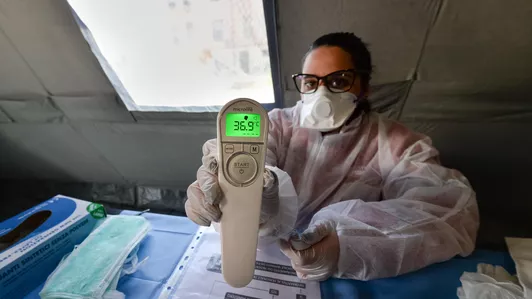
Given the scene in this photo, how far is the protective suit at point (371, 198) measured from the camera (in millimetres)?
446

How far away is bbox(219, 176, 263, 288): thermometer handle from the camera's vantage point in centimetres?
38

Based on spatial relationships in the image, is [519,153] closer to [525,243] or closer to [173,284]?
[525,243]

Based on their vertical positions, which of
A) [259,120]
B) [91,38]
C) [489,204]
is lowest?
[489,204]

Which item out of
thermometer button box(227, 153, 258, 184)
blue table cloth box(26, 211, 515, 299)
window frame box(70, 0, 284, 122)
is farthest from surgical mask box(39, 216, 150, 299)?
window frame box(70, 0, 284, 122)

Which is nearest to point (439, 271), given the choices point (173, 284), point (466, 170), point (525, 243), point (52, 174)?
point (525, 243)

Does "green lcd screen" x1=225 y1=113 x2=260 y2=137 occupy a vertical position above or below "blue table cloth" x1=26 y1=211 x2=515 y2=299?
above

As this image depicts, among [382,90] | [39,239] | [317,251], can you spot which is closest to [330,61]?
[382,90]

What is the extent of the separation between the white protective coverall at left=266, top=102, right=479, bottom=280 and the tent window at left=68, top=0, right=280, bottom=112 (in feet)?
0.67

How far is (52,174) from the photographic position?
1450 millimetres

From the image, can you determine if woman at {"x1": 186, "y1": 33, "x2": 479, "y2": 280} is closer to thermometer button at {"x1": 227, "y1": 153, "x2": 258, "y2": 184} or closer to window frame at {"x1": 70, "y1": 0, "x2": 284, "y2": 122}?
thermometer button at {"x1": 227, "y1": 153, "x2": 258, "y2": 184}

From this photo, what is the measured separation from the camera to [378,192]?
24.0 inches

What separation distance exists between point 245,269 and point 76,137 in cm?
113

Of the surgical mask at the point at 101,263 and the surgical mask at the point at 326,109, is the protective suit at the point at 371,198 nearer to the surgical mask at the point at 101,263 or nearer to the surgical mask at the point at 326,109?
the surgical mask at the point at 326,109

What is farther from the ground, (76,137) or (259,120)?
(259,120)
